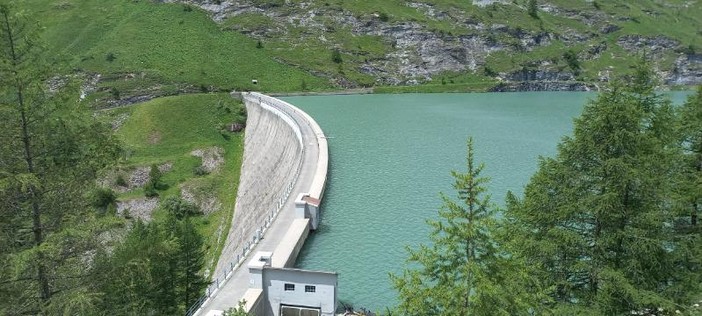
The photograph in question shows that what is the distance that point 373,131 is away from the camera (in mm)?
67875

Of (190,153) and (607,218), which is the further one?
(190,153)

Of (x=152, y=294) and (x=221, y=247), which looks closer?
(x=152, y=294)

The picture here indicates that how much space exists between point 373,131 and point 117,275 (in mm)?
55134

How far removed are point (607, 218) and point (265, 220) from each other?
938 inches

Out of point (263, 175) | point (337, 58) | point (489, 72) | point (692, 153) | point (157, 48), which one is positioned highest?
point (157, 48)

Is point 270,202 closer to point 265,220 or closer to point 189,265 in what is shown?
point 265,220

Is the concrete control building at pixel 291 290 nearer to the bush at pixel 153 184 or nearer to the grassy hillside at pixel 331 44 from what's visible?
the bush at pixel 153 184

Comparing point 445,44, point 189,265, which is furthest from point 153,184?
point 445,44

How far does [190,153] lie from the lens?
2724 inches

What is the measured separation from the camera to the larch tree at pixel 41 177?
1242 centimetres

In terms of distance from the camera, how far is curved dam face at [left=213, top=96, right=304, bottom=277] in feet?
131

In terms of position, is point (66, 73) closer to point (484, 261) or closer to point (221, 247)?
point (484, 261)

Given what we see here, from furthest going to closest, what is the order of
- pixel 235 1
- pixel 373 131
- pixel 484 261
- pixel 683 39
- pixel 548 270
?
pixel 683 39 → pixel 235 1 → pixel 373 131 → pixel 548 270 → pixel 484 261

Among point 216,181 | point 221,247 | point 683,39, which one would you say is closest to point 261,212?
point 221,247
